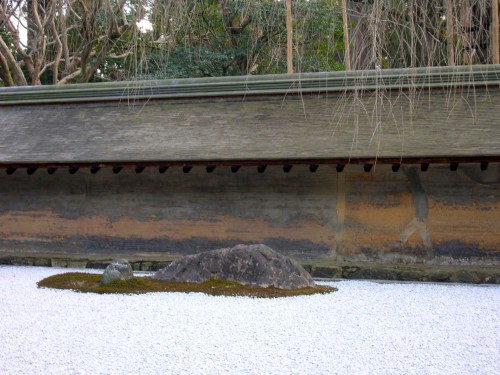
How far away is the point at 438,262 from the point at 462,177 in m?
1.13

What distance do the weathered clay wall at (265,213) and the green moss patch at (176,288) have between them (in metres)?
1.62

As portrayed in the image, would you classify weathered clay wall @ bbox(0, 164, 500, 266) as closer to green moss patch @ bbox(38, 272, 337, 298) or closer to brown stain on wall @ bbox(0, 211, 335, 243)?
brown stain on wall @ bbox(0, 211, 335, 243)

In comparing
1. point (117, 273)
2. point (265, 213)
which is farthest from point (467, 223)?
point (117, 273)

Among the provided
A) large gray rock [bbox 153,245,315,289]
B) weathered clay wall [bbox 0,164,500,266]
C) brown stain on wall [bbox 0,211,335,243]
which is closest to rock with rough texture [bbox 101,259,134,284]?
large gray rock [bbox 153,245,315,289]

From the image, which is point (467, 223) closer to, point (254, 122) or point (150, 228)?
point (254, 122)

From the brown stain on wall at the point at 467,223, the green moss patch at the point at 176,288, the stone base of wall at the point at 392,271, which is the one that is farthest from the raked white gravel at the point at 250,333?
the brown stain on wall at the point at 467,223

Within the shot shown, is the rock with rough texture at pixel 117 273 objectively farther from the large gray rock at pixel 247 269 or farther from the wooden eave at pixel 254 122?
the wooden eave at pixel 254 122

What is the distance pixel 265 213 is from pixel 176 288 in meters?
2.30

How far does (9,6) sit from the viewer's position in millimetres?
15555

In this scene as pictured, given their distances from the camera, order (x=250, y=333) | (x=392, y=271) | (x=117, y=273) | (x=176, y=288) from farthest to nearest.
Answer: (x=392, y=271), (x=117, y=273), (x=176, y=288), (x=250, y=333)

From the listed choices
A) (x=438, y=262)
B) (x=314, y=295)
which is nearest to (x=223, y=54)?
(x=438, y=262)

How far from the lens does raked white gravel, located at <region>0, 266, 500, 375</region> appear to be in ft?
13.5

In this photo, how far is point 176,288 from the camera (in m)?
7.05

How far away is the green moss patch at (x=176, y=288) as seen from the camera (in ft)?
22.3
